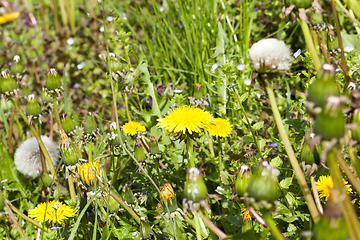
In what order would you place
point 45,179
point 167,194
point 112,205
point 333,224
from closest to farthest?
1. point 333,224
2. point 167,194
3. point 112,205
4. point 45,179

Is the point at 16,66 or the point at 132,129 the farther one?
the point at 16,66

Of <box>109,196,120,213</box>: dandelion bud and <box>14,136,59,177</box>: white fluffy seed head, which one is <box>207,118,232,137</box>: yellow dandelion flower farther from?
<box>14,136,59,177</box>: white fluffy seed head

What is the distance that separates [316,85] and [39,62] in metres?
3.20

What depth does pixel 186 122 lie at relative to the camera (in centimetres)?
113

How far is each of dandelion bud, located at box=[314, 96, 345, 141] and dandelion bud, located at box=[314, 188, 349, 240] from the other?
10cm

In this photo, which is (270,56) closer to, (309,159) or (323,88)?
(323,88)

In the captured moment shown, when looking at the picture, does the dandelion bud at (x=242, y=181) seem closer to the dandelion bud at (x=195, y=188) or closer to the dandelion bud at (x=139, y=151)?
the dandelion bud at (x=195, y=188)

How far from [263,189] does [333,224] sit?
17 cm

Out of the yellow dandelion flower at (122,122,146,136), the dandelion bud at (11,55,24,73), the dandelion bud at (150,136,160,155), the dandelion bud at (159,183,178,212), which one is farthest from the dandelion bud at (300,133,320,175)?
the dandelion bud at (11,55,24,73)

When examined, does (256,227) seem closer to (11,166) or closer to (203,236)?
(203,236)

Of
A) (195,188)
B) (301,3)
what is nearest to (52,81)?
A: (195,188)

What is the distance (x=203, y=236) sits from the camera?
117 cm

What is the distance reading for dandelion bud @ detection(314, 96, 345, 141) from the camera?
52cm

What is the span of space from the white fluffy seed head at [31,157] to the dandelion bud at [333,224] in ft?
4.97
